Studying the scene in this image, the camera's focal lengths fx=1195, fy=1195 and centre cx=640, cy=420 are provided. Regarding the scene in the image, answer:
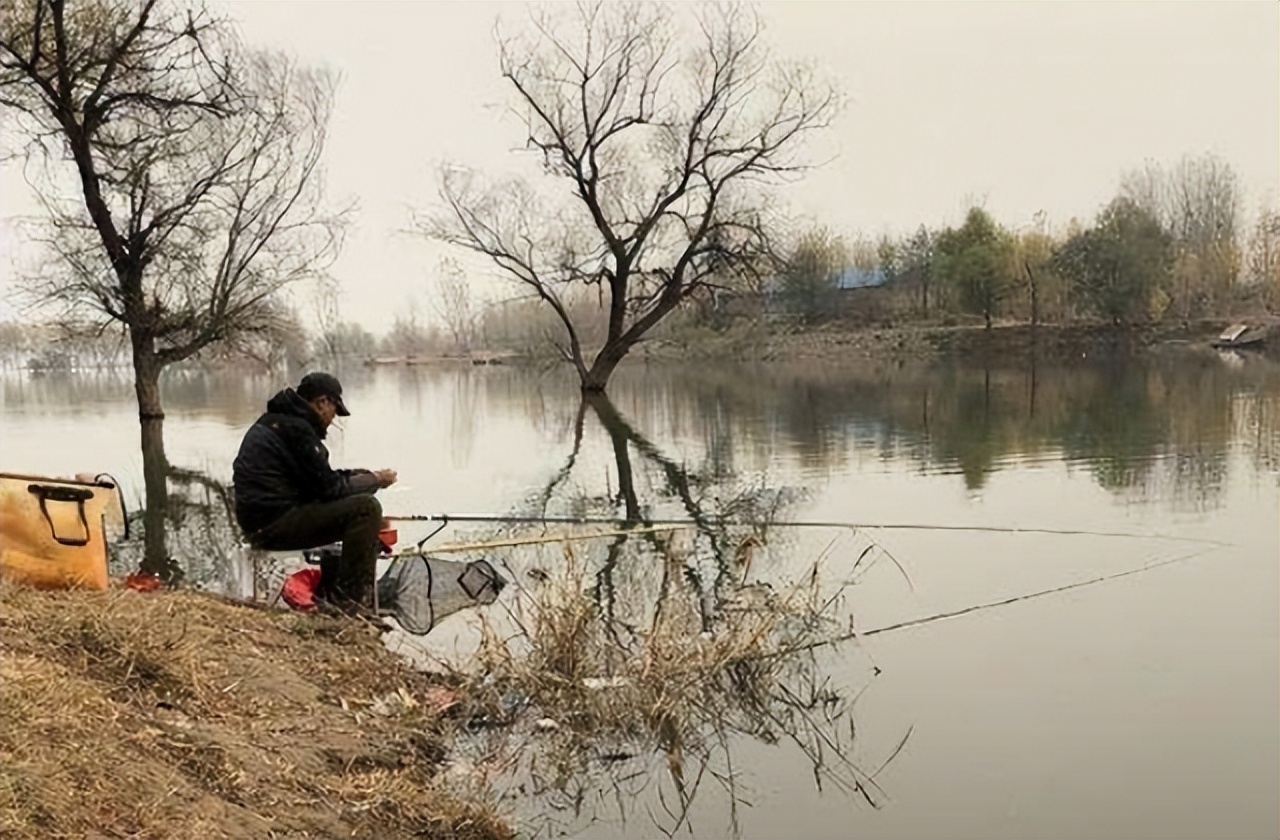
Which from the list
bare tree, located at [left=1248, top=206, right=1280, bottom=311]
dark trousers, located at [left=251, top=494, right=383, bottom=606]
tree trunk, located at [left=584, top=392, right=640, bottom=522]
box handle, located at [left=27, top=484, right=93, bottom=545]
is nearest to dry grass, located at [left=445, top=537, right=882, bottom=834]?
dark trousers, located at [left=251, top=494, right=383, bottom=606]

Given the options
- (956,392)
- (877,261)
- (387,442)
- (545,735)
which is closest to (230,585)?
(545,735)

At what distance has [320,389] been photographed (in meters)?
6.22

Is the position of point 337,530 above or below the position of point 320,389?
below

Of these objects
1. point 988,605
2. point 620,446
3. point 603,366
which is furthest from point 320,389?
point 603,366

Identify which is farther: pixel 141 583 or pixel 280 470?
pixel 141 583

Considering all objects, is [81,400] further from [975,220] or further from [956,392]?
[975,220]

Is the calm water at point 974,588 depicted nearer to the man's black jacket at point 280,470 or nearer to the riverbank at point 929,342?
the man's black jacket at point 280,470

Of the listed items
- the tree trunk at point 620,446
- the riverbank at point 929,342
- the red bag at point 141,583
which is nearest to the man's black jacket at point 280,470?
the red bag at point 141,583

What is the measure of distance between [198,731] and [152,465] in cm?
1199

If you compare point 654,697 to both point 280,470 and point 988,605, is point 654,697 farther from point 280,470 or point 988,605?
point 988,605

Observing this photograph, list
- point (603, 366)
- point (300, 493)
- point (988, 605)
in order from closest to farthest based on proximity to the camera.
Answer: point (300, 493), point (988, 605), point (603, 366)

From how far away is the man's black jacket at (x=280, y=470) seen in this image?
6.08 metres

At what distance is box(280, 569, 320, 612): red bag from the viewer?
625cm

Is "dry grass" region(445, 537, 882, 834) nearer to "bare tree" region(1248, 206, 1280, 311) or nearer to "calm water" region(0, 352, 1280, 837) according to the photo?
"calm water" region(0, 352, 1280, 837)
